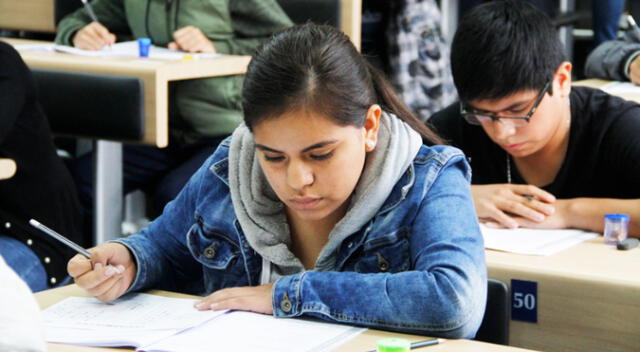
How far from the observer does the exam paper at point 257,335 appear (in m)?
1.29

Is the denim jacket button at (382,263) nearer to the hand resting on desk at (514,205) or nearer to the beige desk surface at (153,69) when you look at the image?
the hand resting on desk at (514,205)

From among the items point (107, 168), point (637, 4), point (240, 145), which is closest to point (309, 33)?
point (240, 145)

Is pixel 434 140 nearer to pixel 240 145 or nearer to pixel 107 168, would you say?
pixel 240 145

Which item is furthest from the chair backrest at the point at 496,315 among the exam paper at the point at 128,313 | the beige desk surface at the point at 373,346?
the exam paper at the point at 128,313

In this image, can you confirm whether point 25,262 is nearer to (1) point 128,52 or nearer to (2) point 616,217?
(1) point 128,52

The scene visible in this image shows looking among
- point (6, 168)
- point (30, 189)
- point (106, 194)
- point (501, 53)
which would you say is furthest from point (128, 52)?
point (501, 53)

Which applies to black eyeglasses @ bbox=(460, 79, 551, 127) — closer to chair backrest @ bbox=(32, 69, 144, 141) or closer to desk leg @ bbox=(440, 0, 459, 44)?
chair backrest @ bbox=(32, 69, 144, 141)

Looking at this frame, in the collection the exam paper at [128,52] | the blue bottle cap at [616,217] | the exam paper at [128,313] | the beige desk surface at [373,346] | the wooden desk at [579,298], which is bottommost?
the wooden desk at [579,298]

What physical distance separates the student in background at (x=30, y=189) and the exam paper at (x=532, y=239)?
108 centimetres

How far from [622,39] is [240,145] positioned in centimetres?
201

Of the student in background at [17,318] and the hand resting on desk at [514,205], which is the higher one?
the student in background at [17,318]

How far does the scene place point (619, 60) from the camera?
10.3 ft

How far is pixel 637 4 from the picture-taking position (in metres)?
5.56

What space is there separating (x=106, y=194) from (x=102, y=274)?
1.54 m
